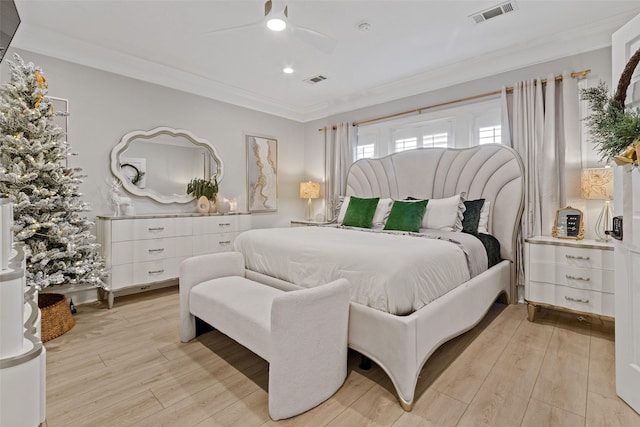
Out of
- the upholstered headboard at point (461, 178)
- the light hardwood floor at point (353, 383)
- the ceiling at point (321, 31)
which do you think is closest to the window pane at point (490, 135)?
the upholstered headboard at point (461, 178)

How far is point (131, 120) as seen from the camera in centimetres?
361

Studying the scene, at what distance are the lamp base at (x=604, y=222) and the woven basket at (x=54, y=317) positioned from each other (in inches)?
183

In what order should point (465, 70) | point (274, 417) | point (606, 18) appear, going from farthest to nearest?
point (465, 70) < point (606, 18) < point (274, 417)

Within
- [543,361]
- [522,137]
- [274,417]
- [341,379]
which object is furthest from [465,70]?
[274,417]

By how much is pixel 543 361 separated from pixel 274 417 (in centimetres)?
182

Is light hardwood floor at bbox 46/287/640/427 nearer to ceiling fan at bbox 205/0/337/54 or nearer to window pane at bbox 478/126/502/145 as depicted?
window pane at bbox 478/126/502/145

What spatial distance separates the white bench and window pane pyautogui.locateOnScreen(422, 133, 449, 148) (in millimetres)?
2933

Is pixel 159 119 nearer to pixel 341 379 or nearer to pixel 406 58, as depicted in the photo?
pixel 406 58

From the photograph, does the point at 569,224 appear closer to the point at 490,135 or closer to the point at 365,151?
the point at 490,135

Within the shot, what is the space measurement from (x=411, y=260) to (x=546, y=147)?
2268 millimetres

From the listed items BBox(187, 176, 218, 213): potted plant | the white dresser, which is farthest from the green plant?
the white dresser

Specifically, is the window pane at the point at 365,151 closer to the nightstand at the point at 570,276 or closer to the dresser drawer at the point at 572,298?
the nightstand at the point at 570,276

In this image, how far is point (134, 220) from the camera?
3268 millimetres

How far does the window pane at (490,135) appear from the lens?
351 cm
